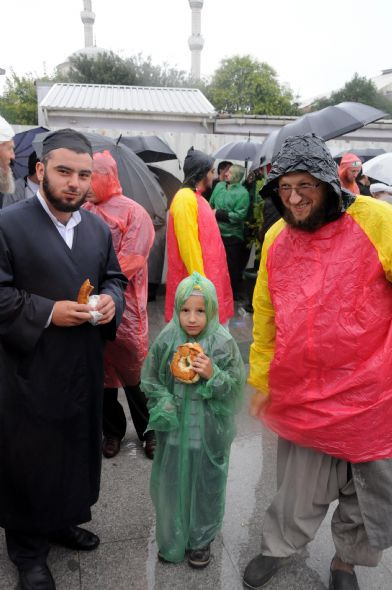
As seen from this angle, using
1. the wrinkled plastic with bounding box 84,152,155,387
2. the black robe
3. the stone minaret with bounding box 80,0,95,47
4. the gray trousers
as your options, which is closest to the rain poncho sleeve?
the wrinkled plastic with bounding box 84,152,155,387

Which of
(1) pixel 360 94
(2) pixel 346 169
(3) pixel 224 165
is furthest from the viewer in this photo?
(1) pixel 360 94

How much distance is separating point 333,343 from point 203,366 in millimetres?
540

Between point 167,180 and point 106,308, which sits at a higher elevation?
point 167,180

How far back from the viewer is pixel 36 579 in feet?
6.72

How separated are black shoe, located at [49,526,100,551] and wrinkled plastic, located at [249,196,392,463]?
1197mm

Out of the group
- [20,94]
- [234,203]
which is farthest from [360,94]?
[234,203]

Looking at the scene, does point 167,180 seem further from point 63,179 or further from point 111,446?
point 63,179

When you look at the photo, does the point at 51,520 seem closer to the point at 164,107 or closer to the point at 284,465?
the point at 284,465

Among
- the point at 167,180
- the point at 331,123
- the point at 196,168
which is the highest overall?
the point at 331,123

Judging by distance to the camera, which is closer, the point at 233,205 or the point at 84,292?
→ the point at 84,292

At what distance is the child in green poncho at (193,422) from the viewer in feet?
6.79

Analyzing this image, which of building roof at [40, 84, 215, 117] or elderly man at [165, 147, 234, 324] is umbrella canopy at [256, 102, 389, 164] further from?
building roof at [40, 84, 215, 117]

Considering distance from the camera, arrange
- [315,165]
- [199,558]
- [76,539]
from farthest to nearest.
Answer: [76,539]
[199,558]
[315,165]

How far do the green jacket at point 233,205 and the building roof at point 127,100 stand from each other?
348 inches
